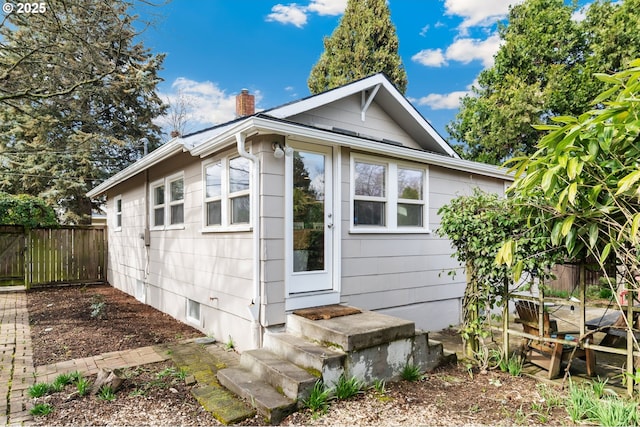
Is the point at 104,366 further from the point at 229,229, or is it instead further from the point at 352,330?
the point at 352,330

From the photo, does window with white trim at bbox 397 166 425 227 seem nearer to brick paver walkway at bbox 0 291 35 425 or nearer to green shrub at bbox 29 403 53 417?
green shrub at bbox 29 403 53 417

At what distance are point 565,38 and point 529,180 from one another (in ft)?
47.3

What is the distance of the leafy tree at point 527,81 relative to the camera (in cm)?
1320

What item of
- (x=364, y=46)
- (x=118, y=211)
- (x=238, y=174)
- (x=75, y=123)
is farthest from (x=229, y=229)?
(x=364, y=46)

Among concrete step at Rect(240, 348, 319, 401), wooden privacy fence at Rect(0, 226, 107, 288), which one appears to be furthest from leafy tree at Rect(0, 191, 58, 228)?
concrete step at Rect(240, 348, 319, 401)

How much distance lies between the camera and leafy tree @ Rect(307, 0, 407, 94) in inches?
733

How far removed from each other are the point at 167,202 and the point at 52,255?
628 cm

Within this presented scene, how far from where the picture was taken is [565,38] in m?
13.7

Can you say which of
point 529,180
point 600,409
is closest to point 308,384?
point 600,409

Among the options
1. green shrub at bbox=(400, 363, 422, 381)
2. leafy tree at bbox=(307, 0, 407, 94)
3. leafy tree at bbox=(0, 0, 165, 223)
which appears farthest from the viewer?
leafy tree at bbox=(307, 0, 407, 94)

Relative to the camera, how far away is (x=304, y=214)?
484cm

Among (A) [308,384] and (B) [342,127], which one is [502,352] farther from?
(B) [342,127]

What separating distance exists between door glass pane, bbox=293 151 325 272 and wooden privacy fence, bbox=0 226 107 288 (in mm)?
9722

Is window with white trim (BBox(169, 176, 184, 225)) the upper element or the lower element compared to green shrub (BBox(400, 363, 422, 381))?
upper
